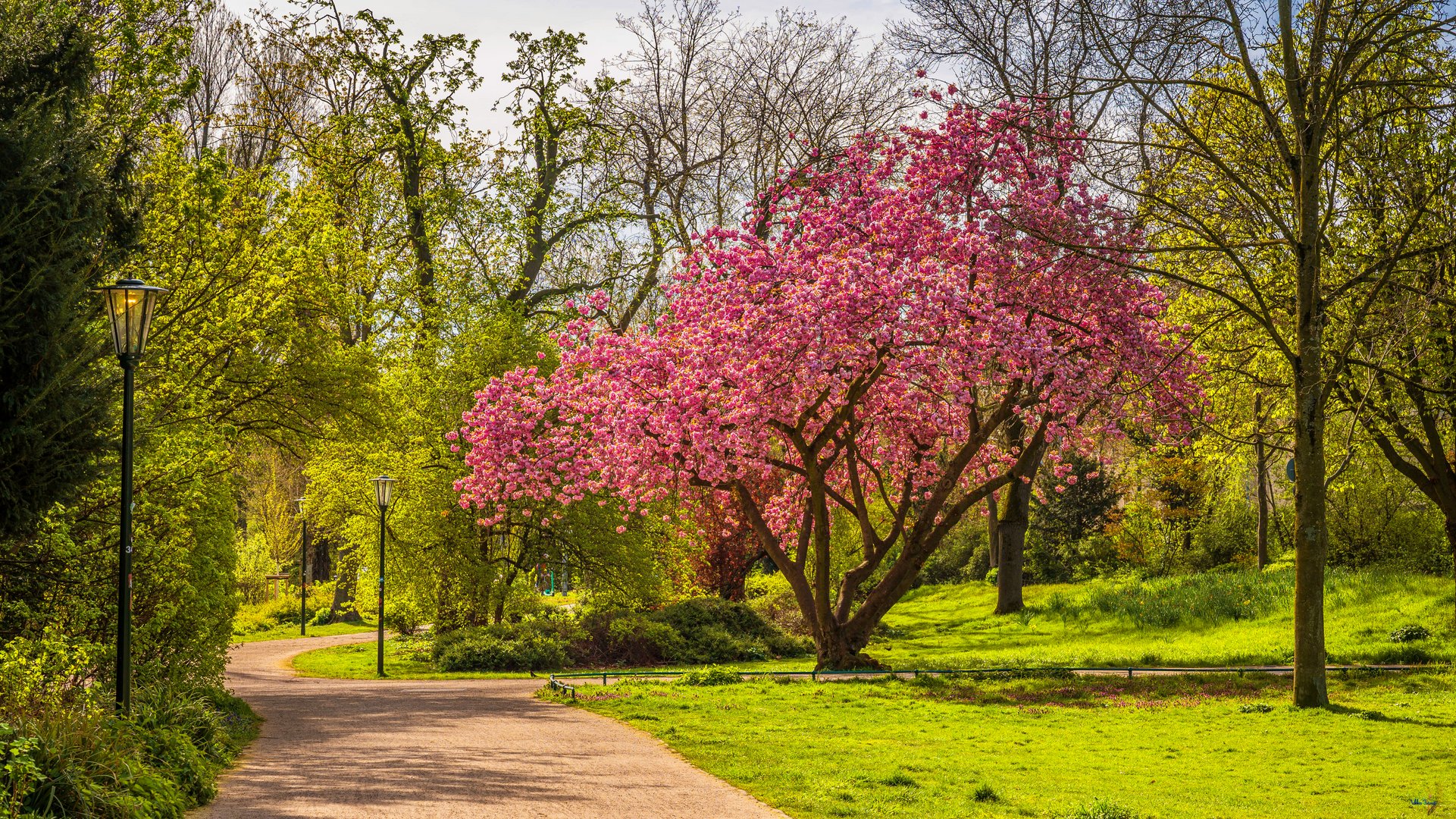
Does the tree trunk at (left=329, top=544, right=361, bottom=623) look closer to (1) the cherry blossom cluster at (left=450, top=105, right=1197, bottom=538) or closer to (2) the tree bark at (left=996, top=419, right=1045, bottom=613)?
(2) the tree bark at (left=996, top=419, right=1045, bottom=613)

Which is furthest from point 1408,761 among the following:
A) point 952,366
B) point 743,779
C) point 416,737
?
point 416,737

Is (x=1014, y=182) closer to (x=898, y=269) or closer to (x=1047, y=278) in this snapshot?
(x=1047, y=278)

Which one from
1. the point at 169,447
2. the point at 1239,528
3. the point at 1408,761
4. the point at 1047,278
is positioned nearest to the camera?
the point at 1408,761

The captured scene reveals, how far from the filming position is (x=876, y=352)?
678 inches

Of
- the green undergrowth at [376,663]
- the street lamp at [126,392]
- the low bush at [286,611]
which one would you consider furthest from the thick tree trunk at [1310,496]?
the low bush at [286,611]

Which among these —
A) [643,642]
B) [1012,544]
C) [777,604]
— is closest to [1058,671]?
[643,642]

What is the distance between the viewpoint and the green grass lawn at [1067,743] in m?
9.39

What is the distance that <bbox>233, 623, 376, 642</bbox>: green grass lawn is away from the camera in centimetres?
3656

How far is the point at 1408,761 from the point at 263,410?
57.4 ft

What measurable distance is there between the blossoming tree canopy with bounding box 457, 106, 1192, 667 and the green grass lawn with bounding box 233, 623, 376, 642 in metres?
20.2

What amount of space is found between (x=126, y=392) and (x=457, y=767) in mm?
4606

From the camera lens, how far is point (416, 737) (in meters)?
13.3

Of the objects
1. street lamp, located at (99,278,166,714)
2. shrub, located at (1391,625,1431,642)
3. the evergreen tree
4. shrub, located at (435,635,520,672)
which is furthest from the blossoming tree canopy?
the evergreen tree

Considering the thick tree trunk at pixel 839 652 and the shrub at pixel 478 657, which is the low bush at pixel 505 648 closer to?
the shrub at pixel 478 657
